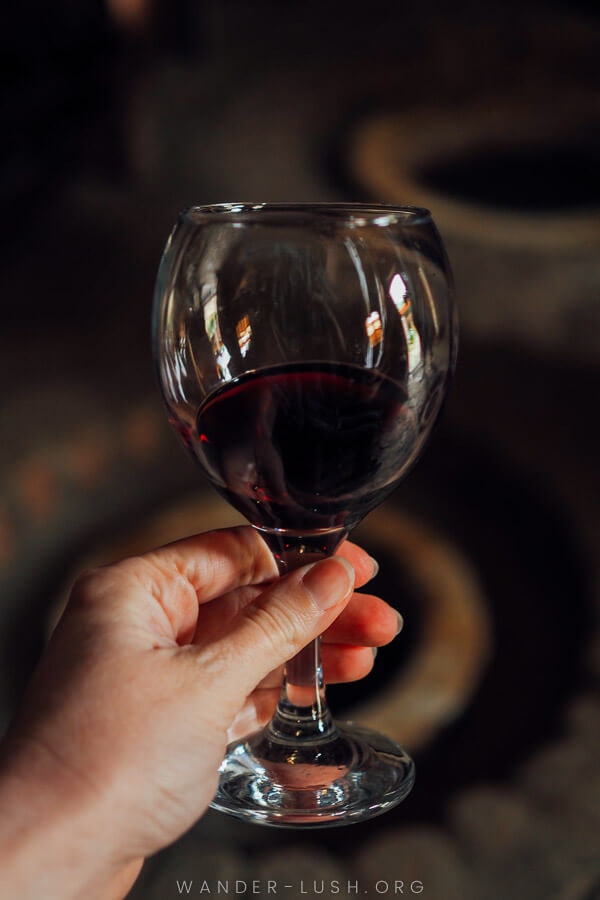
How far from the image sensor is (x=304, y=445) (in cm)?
39

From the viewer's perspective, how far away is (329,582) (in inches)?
16.9

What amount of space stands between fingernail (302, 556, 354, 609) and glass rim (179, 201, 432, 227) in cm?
14

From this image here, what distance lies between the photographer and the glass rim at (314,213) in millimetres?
385

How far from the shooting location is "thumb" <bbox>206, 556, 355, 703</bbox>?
0.40 metres

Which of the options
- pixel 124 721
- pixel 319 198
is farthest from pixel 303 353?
pixel 319 198

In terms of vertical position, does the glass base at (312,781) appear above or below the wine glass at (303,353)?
below

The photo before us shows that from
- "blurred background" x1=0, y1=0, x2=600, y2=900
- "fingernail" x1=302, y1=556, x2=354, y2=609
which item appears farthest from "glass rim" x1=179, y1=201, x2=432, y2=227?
"blurred background" x1=0, y1=0, x2=600, y2=900

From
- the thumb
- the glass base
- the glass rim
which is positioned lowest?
the glass base

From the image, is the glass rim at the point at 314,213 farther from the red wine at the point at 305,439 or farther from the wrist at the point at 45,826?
the wrist at the point at 45,826

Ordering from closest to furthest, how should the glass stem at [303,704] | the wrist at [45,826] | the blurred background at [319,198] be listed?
1. the wrist at [45,826]
2. the glass stem at [303,704]
3. the blurred background at [319,198]

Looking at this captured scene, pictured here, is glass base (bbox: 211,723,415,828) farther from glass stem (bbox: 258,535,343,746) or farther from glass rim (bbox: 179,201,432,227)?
glass rim (bbox: 179,201,432,227)

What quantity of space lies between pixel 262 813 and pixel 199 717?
74 millimetres

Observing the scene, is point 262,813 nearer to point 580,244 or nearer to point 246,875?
point 246,875

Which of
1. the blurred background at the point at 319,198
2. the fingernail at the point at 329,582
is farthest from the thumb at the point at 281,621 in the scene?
the blurred background at the point at 319,198
